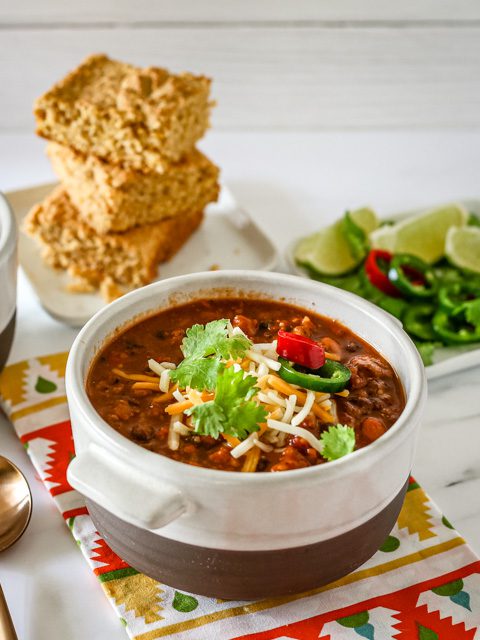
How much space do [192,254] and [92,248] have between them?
1.18ft

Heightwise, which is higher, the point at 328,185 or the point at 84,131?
the point at 84,131

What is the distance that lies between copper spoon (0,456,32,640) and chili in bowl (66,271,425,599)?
0.23 metres

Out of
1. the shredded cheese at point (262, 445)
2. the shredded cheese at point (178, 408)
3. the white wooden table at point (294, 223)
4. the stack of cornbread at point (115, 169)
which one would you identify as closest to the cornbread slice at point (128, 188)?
the stack of cornbread at point (115, 169)

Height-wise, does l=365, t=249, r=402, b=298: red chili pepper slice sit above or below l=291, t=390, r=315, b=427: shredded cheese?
below

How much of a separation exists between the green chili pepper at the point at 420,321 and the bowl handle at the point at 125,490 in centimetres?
125

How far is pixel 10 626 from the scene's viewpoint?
1437 millimetres

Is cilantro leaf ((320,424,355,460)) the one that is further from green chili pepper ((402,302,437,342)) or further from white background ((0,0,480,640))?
white background ((0,0,480,640))

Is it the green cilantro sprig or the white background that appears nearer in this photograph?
the green cilantro sprig

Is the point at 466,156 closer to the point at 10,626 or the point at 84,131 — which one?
the point at 84,131

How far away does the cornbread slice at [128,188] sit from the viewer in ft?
8.32

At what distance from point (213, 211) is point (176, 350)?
4.42 feet

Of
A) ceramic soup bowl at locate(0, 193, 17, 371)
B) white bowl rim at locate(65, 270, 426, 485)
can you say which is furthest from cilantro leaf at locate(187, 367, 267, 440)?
ceramic soup bowl at locate(0, 193, 17, 371)

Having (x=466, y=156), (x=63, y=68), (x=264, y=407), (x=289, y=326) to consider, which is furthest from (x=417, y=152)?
(x=264, y=407)

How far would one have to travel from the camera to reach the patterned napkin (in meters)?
1.52
